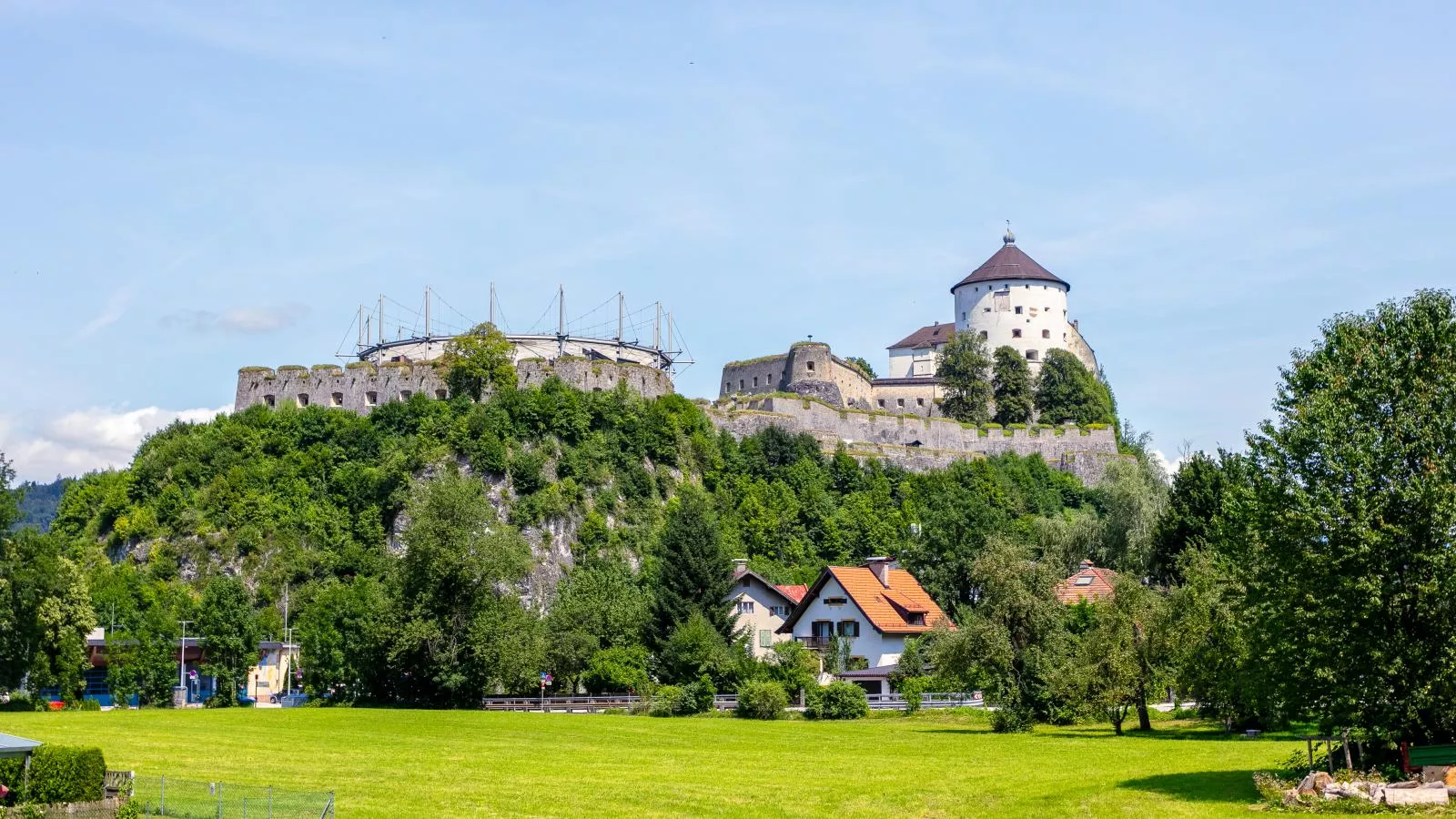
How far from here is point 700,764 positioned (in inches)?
1302

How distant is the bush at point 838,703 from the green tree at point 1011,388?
56767 millimetres

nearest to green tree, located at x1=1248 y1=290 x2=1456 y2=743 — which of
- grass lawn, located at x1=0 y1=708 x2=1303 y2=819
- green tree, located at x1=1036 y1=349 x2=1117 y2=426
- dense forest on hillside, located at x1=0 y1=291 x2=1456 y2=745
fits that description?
dense forest on hillside, located at x1=0 y1=291 x2=1456 y2=745

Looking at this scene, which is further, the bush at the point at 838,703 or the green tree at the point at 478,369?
the green tree at the point at 478,369

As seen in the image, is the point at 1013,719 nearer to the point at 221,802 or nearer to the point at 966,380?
the point at 221,802

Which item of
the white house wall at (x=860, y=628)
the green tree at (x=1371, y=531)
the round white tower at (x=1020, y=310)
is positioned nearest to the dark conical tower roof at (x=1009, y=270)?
the round white tower at (x=1020, y=310)

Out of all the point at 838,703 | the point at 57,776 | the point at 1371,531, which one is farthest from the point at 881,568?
the point at 57,776

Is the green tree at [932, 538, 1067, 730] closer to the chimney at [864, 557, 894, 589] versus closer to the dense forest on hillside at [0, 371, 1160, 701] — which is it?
the dense forest on hillside at [0, 371, 1160, 701]

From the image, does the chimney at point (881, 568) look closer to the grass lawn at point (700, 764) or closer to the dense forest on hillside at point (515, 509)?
the dense forest on hillside at point (515, 509)

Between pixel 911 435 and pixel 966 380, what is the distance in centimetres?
1086

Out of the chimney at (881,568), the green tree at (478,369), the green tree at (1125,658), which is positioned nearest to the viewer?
the green tree at (1125,658)

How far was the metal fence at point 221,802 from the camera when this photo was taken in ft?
73.4

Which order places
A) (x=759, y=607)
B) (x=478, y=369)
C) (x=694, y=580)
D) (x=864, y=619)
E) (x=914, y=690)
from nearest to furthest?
(x=914, y=690)
(x=694, y=580)
(x=864, y=619)
(x=759, y=607)
(x=478, y=369)

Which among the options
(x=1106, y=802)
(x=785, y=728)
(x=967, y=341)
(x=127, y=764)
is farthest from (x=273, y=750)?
(x=967, y=341)

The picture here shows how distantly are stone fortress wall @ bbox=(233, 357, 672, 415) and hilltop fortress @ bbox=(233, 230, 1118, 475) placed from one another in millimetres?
70
